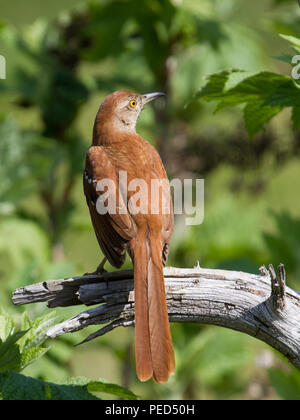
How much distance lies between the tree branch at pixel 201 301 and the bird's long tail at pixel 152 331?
8 cm

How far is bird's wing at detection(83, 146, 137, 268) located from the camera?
2.69 metres

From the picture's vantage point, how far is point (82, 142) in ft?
14.6

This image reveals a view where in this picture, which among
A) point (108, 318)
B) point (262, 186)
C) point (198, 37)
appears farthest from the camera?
point (262, 186)

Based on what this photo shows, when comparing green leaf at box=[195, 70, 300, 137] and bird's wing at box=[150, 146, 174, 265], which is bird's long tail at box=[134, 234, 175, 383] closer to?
bird's wing at box=[150, 146, 174, 265]

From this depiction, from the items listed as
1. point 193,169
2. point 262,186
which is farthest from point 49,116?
point 262,186

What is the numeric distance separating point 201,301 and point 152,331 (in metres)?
0.21

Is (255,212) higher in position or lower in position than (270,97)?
higher

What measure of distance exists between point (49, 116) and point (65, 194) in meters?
0.51

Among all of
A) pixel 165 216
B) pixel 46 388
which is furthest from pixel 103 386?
pixel 165 216

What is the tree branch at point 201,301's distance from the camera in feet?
7.68

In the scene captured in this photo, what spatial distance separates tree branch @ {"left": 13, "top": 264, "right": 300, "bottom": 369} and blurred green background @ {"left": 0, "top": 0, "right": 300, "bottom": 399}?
43.6 inches

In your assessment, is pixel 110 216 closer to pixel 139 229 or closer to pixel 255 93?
pixel 139 229

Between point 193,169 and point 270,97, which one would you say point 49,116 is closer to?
point 193,169

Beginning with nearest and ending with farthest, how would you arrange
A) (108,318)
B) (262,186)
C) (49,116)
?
(108,318) → (49,116) → (262,186)
